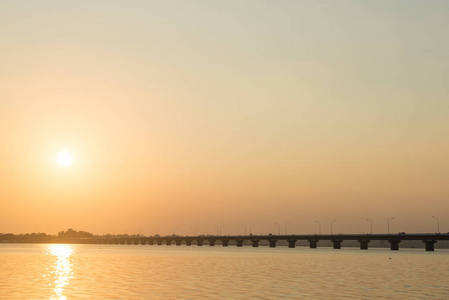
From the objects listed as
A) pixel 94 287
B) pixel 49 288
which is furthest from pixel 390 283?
pixel 49 288

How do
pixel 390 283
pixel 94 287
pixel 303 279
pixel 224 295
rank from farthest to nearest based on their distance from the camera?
pixel 303 279, pixel 390 283, pixel 94 287, pixel 224 295

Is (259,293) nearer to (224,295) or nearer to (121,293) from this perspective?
(224,295)

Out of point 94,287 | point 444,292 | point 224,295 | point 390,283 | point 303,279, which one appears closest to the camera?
point 224,295

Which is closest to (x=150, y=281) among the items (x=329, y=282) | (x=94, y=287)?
(x=94, y=287)

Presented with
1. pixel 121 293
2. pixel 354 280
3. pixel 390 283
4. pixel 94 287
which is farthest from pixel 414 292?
pixel 94 287

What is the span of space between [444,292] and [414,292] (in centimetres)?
258

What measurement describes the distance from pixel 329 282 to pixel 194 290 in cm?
1756

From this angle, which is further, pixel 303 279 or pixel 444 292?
pixel 303 279

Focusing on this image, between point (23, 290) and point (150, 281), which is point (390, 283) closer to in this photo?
point (150, 281)

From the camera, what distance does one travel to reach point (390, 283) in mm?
66562

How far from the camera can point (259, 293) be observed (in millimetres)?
53625

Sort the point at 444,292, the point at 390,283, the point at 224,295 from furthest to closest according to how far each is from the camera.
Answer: the point at 390,283
the point at 444,292
the point at 224,295

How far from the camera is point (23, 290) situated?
56.4 metres

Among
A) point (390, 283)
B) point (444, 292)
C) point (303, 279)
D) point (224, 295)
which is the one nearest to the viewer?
point (224, 295)
